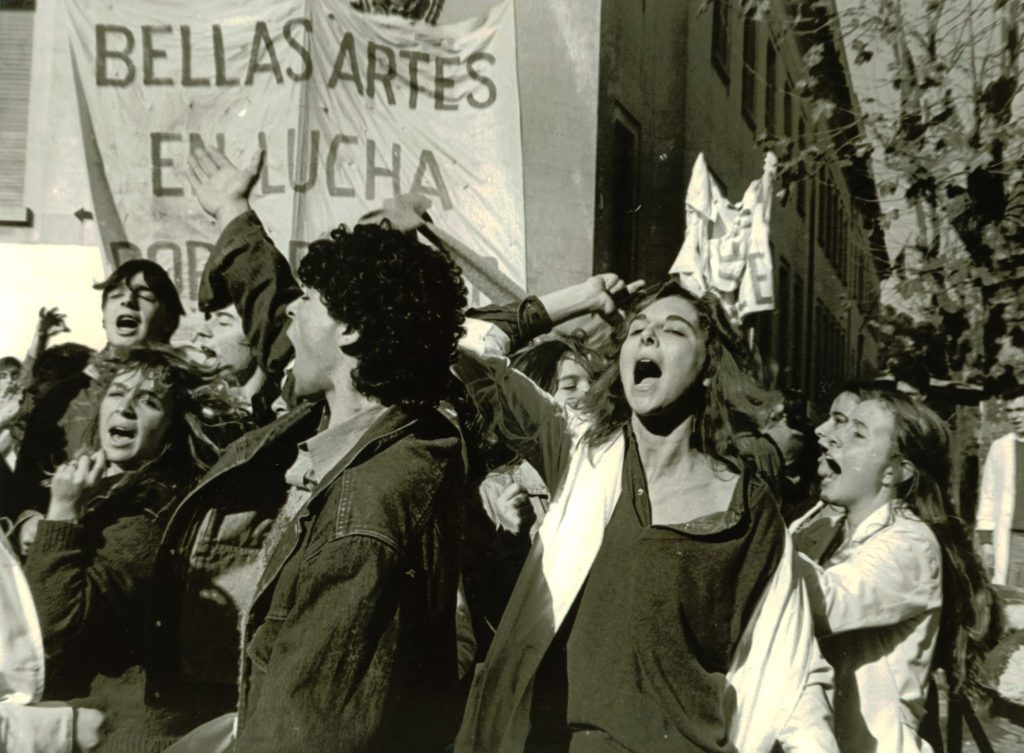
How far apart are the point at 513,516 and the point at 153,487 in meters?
1.23

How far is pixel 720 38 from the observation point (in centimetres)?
472

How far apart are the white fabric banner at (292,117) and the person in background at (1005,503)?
203 centimetres

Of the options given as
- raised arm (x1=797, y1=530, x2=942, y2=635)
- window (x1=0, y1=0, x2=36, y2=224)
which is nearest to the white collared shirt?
raised arm (x1=797, y1=530, x2=942, y2=635)

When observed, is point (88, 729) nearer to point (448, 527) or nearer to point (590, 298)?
point (448, 527)

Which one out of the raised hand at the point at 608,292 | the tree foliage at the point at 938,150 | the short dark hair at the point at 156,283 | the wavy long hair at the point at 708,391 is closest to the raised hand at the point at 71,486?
the short dark hair at the point at 156,283

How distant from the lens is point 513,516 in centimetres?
416

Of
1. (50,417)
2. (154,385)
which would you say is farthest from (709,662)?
(50,417)

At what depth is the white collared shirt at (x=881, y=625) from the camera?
3.65 meters

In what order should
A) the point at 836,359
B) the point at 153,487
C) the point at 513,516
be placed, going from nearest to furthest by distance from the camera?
1. the point at 153,487
2. the point at 513,516
3. the point at 836,359

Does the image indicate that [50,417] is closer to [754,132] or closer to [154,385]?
[154,385]

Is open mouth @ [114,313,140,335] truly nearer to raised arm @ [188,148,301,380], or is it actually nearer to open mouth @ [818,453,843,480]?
raised arm @ [188,148,301,380]

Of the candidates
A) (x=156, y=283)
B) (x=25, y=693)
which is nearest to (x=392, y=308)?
(x=156, y=283)

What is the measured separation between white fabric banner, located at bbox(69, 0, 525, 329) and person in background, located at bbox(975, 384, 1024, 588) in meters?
2.03

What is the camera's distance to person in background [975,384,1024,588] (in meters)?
4.45
